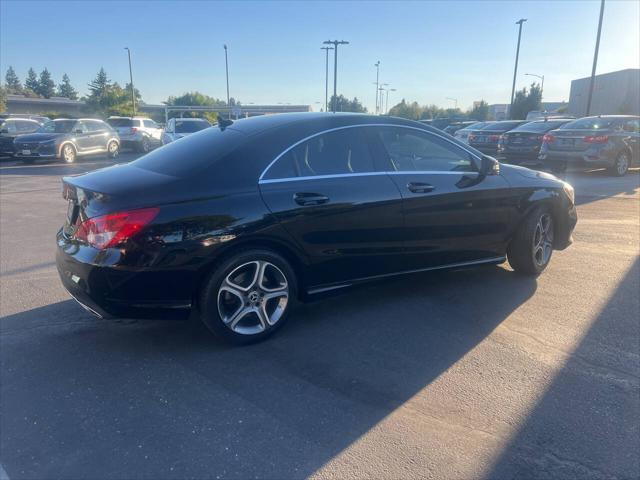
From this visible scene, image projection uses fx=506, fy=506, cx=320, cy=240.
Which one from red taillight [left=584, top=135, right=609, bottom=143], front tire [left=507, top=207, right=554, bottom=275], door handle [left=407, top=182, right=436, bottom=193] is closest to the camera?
door handle [left=407, top=182, right=436, bottom=193]

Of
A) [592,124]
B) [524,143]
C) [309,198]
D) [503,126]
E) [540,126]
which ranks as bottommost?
[524,143]

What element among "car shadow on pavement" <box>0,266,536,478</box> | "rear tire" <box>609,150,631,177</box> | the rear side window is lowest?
"car shadow on pavement" <box>0,266,536,478</box>

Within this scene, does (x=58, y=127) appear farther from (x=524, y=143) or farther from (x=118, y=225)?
(x=118, y=225)

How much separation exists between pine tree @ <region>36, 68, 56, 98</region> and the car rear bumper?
136 m

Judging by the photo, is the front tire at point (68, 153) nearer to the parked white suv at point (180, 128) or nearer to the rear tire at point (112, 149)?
the rear tire at point (112, 149)

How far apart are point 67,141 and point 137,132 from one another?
Answer: 565 centimetres

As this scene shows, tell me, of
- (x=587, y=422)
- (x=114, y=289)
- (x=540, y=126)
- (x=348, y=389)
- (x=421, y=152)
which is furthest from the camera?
(x=540, y=126)

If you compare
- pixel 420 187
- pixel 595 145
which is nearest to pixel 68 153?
pixel 595 145

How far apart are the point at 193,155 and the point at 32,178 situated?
12.5 meters

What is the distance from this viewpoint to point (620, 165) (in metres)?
13.5

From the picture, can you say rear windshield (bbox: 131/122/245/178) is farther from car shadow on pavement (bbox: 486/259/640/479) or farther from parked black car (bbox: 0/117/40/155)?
parked black car (bbox: 0/117/40/155)

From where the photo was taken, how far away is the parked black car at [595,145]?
42.8 feet

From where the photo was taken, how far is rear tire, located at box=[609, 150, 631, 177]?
43.9 ft

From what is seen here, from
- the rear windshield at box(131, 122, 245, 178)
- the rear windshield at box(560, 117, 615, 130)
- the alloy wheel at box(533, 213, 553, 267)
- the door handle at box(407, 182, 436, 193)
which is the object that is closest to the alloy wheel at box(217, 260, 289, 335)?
the rear windshield at box(131, 122, 245, 178)
